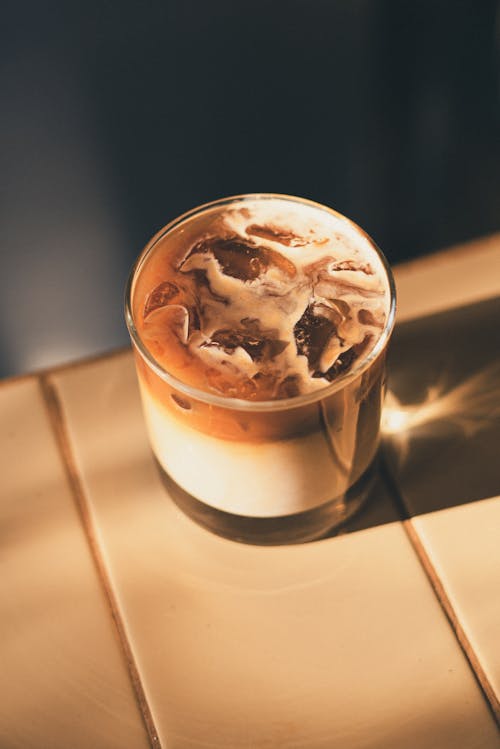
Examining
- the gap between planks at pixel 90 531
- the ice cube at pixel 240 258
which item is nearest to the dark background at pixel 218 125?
the gap between planks at pixel 90 531

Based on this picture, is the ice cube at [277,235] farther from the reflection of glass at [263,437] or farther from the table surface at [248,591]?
the table surface at [248,591]

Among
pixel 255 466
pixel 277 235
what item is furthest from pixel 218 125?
pixel 255 466

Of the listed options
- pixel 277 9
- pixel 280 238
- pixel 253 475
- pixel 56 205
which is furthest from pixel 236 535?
pixel 277 9

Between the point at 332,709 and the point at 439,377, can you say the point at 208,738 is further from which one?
the point at 439,377

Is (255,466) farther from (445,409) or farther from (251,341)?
(445,409)

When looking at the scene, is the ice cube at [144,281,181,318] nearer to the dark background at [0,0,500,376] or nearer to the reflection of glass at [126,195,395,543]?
the reflection of glass at [126,195,395,543]

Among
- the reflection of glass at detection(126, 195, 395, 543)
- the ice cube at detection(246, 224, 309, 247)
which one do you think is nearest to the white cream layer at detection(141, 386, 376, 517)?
the reflection of glass at detection(126, 195, 395, 543)
